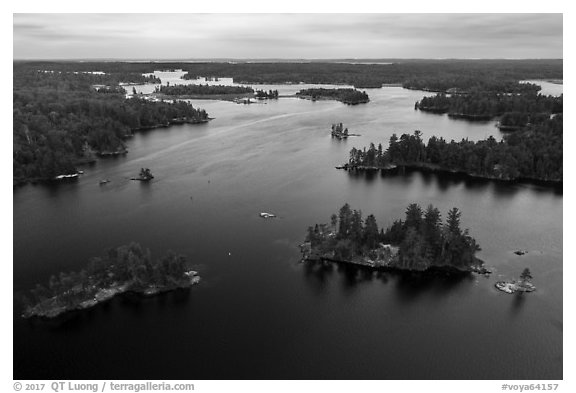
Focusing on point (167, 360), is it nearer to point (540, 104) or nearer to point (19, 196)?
point (19, 196)

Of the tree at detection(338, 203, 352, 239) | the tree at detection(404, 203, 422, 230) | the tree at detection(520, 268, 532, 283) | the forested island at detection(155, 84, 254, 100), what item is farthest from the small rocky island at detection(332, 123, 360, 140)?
the forested island at detection(155, 84, 254, 100)

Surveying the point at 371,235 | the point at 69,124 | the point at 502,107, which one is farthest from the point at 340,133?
the point at 371,235

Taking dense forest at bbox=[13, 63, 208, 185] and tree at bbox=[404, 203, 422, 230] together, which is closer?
tree at bbox=[404, 203, 422, 230]

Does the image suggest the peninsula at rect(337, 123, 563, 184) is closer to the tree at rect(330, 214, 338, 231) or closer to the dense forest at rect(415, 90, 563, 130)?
the tree at rect(330, 214, 338, 231)

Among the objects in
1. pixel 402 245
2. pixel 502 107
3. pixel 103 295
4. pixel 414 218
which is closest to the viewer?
pixel 103 295

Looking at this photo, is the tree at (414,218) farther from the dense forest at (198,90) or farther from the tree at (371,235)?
the dense forest at (198,90)

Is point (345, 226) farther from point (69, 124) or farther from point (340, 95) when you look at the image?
point (340, 95)
